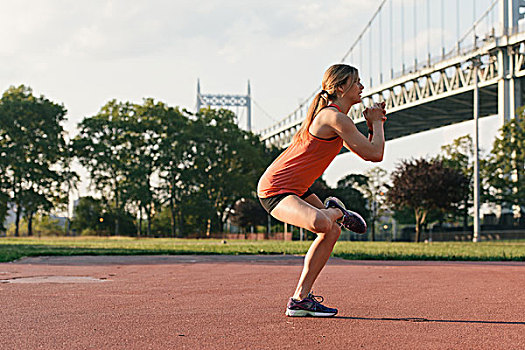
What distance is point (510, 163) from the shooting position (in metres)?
41.3

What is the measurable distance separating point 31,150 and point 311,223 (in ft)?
188

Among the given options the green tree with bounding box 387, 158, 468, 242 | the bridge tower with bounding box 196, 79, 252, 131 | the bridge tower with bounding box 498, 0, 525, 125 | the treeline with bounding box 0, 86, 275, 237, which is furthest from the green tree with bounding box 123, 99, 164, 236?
the bridge tower with bounding box 196, 79, 252, 131

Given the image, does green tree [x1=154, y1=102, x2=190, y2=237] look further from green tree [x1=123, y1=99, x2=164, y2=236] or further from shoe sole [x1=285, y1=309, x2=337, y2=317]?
shoe sole [x1=285, y1=309, x2=337, y2=317]

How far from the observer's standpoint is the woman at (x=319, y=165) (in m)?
4.61

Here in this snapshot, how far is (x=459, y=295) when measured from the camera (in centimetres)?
606

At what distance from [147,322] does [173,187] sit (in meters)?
55.0

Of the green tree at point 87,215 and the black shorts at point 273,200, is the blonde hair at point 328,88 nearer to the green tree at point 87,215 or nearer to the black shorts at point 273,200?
the black shorts at point 273,200

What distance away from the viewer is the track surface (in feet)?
12.1

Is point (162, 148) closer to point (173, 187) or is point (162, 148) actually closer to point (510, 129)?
point (173, 187)

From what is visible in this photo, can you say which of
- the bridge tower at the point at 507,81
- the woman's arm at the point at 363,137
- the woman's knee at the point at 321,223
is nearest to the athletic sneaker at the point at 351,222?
the woman's knee at the point at 321,223

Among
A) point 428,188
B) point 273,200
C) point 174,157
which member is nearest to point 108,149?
point 174,157

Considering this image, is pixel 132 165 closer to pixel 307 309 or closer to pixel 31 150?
pixel 31 150

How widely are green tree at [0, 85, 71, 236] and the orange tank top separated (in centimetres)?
5458

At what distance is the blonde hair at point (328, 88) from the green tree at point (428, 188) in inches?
1259
